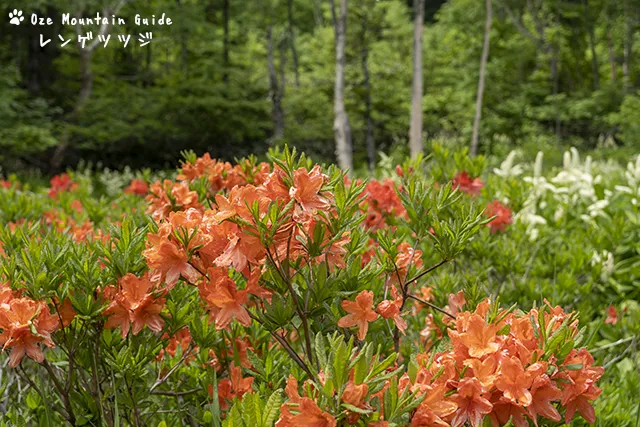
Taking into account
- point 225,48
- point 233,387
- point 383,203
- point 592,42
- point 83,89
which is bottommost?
point 233,387

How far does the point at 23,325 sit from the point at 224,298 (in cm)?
39

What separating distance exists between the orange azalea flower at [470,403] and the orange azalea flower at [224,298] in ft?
1.32

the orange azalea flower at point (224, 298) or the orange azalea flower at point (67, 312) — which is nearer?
the orange azalea flower at point (224, 298)

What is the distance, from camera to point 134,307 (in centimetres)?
121

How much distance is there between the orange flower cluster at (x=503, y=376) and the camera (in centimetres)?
89

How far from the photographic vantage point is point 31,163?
47.2 feet

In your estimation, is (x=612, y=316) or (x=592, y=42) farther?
(x=592, y=42)

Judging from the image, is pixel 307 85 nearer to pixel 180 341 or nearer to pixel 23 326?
pixel 180 341

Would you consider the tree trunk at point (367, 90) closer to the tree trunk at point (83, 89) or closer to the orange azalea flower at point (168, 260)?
the tree trunk at point (83, 89)

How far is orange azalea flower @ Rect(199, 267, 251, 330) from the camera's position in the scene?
1.11 meters

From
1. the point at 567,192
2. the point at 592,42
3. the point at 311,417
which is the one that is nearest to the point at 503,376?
the point at 311,417

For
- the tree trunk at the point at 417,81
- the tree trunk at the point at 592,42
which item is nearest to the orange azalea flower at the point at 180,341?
the tree trunk at the point at 417,81

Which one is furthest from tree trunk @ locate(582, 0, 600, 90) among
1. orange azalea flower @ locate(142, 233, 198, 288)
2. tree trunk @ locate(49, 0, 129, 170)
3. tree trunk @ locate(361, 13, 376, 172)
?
orange azalea flower @ locate(142, 233, 198, 288)

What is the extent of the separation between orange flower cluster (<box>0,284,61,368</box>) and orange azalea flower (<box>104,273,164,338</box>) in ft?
0.40
